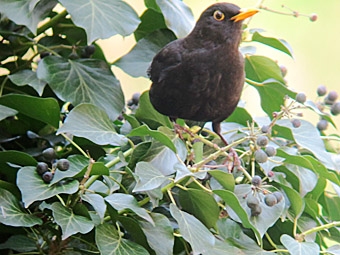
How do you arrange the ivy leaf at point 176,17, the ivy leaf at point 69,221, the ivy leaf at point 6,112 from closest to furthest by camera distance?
the ivy leaf at point 69,221
the ivy leaf at point 6,112
the ivy leaf at point 176,17

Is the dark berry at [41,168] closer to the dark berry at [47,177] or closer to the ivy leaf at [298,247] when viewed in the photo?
the dark berry at [47,177]

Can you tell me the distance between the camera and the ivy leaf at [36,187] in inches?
24.1

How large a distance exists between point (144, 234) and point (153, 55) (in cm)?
35

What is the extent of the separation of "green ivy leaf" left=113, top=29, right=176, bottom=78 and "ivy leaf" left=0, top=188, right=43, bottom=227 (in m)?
0.32

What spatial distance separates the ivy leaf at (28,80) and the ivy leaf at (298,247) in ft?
1.35

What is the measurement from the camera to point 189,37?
0.78 m

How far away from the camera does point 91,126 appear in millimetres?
698

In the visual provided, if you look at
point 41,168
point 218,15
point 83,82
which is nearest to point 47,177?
point 41,168

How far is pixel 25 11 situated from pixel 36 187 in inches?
11.2

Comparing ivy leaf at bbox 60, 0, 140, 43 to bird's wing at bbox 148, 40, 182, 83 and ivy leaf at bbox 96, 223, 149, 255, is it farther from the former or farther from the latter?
ivy leaf at bbox 96, 223, 149, 255

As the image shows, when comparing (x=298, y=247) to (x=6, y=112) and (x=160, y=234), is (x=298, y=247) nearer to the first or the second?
(x=160, y=234)

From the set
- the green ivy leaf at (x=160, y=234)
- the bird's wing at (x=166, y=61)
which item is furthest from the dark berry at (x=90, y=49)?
the green ivy leaf at (x=160, y=234)

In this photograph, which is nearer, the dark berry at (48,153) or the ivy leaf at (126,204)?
the ivy leaf at (126,204)

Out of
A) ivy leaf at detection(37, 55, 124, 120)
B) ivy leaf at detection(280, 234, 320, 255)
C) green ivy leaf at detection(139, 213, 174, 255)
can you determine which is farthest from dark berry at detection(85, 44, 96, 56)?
ivy leaf at detection(280, 234, 320, 255)
